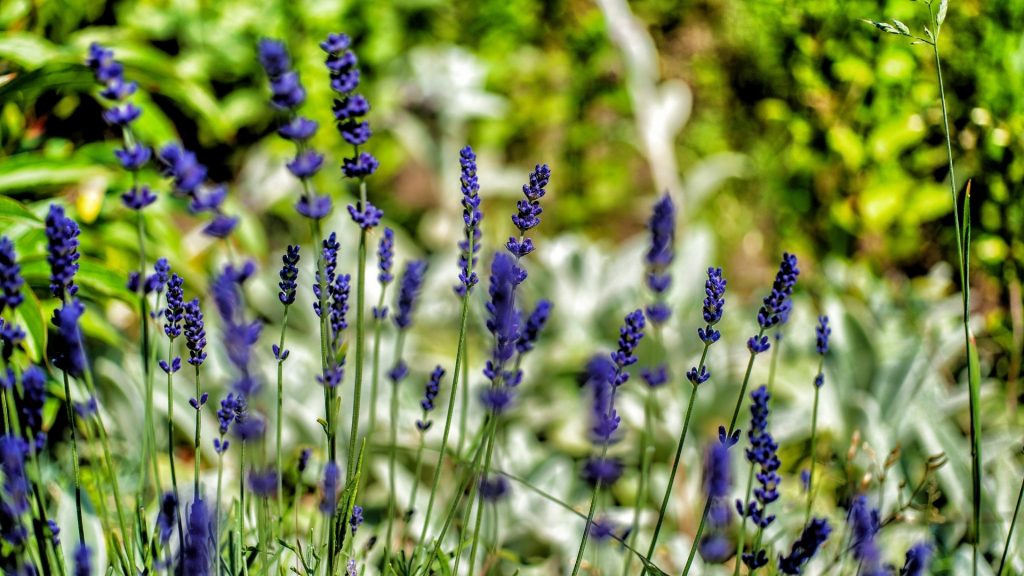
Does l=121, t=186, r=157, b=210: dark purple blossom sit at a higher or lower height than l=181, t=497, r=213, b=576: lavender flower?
higher

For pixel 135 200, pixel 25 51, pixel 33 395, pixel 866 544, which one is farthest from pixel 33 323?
pixel 866 544

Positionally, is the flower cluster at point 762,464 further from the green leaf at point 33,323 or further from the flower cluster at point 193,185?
the green leaf at point 33,323

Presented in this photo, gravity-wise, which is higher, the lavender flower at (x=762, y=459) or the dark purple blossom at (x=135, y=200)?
the dark purple blossom at (x=135, y=200)

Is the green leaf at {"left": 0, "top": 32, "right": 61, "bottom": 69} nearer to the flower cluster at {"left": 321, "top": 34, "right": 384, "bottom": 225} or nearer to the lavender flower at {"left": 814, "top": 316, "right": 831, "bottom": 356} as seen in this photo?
the flower cluster at {"left": 321, "top": 34, "right": 384, "bottom": 225}

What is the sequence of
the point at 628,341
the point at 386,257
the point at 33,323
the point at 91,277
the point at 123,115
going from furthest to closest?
the point at 91,277, the point at 33,323, the point at 386,257, the point at 628,341, the point at 123,115

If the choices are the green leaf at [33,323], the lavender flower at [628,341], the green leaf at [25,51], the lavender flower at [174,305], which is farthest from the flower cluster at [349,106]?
the green leaf at [25,51]

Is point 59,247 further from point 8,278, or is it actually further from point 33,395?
point 33,395

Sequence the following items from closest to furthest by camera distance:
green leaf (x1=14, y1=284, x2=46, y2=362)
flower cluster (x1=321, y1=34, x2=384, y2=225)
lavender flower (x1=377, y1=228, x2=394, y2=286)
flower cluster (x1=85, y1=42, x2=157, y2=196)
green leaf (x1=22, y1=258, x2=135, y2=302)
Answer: flower cluster (x1=85, y1=42, x2=157, y2=196), flower cluster (x1=321, y1=34, x2=384, y2=225), lavender flower (x1=377, y1=228, x2=394, y2=286), green leaf (x1=14, y1=284, x2=46, y2=362), green leaf (x1=22, y1=258, x2=135, y2=302)

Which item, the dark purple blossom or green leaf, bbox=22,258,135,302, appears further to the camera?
green leaf, bbox=22,258,135,302

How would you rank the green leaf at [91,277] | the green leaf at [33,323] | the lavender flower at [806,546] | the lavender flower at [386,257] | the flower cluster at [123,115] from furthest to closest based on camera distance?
1. the green leaf at [91,277]
2. the green leaf at [33,323]
3. the lavender flower at [386,257]
4. the lavender flower at [806,546]
5. the flower cluster at [123,115]

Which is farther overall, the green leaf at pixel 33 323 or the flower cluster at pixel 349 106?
the green leaf at pixel 33 323

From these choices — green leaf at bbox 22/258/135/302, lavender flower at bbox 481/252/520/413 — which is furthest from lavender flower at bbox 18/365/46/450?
green leaf at bbox 22/258/135/302

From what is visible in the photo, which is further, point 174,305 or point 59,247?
point 174,305

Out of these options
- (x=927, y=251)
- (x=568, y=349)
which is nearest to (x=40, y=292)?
(x=568, y=349)
